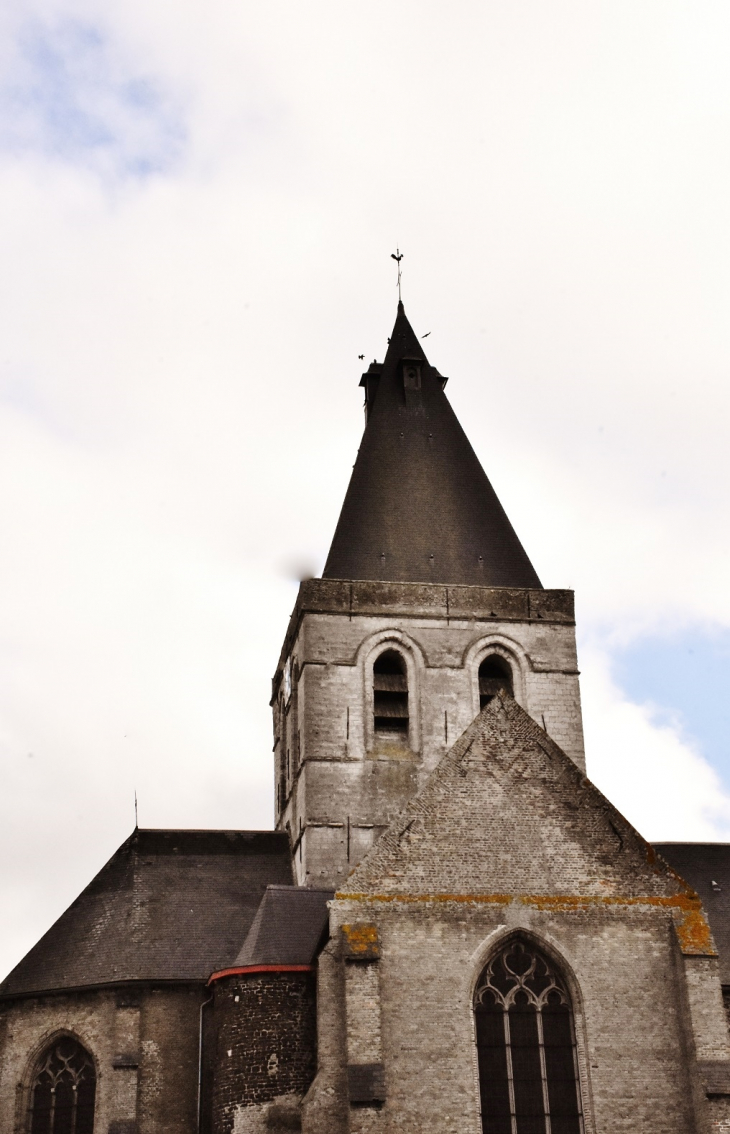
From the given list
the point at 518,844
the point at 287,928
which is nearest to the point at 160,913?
the point at 287,928

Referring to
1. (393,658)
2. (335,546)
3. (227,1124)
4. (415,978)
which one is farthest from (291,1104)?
(335,546)

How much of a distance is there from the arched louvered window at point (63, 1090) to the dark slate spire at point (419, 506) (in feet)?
34.0

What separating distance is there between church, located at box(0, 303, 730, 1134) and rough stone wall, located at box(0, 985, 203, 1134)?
34mm

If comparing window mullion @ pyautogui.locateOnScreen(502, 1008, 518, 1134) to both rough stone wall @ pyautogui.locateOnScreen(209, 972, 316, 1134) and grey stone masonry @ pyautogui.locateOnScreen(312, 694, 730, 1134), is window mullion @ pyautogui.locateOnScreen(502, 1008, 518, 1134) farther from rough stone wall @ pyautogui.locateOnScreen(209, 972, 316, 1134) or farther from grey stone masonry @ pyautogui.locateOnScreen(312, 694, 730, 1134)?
rough stone wall @ pyautogui.locateOnScreen(209, 972, 316, 1134)

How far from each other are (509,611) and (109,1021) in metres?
11.0

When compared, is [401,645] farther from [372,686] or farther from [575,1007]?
[575,1007]

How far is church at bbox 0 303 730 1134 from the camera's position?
17766 millimetres

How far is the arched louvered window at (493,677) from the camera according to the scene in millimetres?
26688

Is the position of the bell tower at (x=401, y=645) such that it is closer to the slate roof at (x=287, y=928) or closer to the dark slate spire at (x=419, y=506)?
the dark slate spire at (x=419, y=506)

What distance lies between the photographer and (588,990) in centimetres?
1823

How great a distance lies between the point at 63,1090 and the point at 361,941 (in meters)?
6.58

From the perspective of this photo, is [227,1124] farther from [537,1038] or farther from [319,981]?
[537,1038]

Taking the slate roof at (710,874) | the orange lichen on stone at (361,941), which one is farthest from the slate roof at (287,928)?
the slate roof at (710,874)

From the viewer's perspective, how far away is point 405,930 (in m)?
18.2
